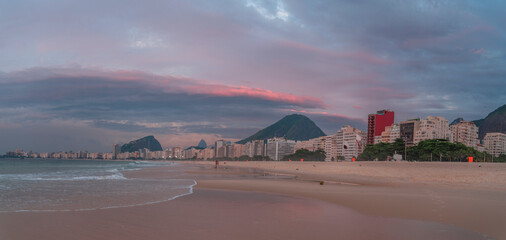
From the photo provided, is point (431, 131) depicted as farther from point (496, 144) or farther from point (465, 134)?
point (496, 144)

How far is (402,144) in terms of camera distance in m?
96.5

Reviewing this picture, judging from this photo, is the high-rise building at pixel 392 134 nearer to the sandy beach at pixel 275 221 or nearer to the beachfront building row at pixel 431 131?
the beachfront building row at pixel 431 131

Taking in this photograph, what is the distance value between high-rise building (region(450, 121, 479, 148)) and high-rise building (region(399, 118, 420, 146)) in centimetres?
1798

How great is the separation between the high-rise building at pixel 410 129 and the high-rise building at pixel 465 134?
17976 millimetres

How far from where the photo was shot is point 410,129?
171000 millimetres

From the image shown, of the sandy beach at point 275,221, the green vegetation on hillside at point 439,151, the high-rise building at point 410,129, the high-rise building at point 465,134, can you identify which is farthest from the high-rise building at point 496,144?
the sandy beach at point 275,221

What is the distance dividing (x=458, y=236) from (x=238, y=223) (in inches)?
231

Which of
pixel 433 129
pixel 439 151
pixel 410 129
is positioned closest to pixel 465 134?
pixel 433 129

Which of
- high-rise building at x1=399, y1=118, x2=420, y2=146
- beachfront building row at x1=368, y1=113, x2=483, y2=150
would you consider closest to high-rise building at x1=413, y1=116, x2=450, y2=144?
beachfront building row at x1=368, y1=113, x2=483, y2=150

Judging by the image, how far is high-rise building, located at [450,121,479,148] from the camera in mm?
169625

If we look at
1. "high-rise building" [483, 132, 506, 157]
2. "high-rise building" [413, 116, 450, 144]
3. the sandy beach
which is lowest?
the sandy beach

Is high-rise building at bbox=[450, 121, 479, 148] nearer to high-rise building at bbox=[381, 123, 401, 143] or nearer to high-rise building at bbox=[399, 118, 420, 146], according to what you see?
high-rise building at bbox=[399, 118, 420, 146]

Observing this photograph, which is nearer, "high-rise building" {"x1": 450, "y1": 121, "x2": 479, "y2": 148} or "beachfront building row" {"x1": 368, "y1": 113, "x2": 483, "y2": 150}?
"beachfront building row" {"x1": 368, "y1": 113, "x2": 483, "y2": 150}

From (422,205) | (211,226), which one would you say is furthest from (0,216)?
(422,205)
